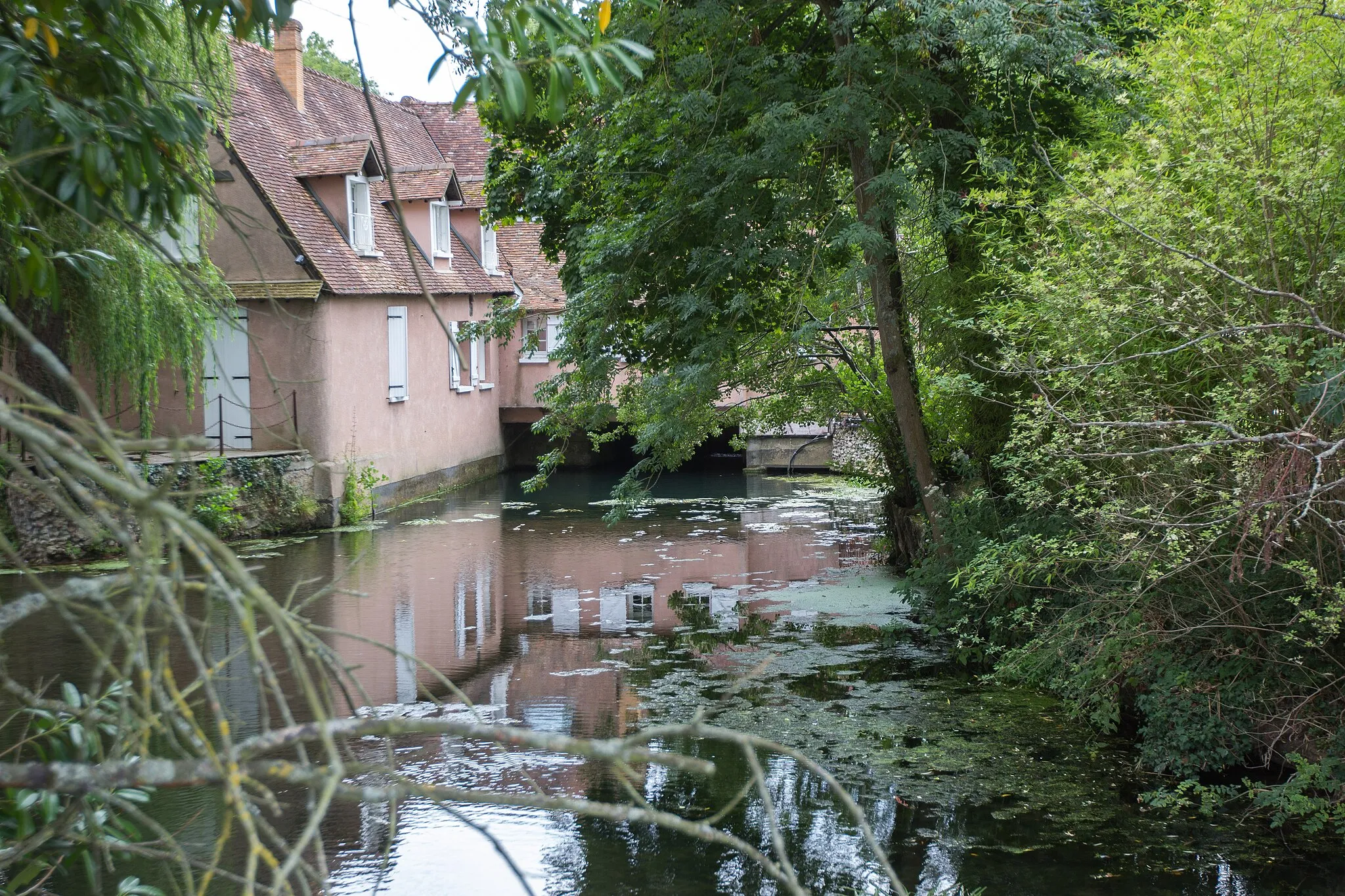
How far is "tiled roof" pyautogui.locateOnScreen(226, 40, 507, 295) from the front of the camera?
1927 cm

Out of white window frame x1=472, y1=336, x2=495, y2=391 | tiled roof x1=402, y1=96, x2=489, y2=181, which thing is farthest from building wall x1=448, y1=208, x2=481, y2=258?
tiled roof x1=402, y1=96, x2=489, y2=181

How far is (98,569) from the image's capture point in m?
14.4

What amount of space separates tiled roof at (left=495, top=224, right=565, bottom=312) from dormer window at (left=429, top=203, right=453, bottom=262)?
2.53m

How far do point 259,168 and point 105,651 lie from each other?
62.4ft

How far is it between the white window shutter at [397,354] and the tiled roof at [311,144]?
538 mm

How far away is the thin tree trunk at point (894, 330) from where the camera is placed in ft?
33.9

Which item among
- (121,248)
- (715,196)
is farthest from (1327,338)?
(121,248)

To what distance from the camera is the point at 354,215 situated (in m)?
21.0

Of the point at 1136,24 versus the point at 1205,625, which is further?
the point at 1136,24

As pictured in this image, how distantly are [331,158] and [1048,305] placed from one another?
15639 mm

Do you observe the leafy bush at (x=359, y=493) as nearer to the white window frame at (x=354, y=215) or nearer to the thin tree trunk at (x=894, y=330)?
the white window frame at (x=354, y=215)

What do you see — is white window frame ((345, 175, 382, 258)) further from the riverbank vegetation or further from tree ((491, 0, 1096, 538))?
tree ((491, 0, 1096, 538))

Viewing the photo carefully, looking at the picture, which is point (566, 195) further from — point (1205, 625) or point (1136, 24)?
point (1205, 625)

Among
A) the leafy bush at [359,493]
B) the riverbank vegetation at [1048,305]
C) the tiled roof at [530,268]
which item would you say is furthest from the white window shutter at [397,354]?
the riverbank vegetation at [1048,305]
